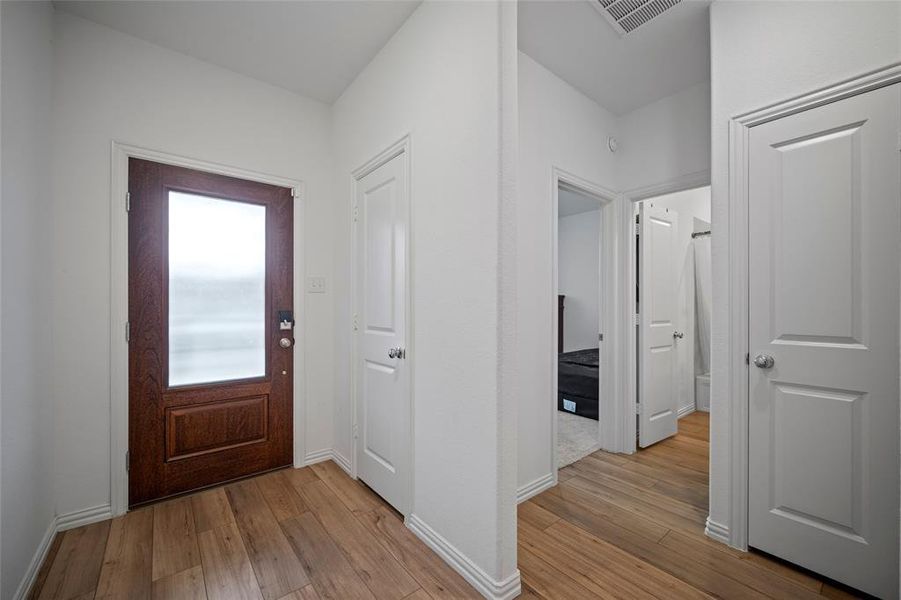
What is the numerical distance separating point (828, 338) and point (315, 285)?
296cm

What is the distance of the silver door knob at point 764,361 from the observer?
5.54 ft

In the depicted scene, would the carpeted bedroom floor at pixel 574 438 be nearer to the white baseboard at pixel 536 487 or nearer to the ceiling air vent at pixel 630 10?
the white baseboard at pixel 536 487

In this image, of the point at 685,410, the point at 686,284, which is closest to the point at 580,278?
the point at 686,284

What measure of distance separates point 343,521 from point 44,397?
1641 millimetres

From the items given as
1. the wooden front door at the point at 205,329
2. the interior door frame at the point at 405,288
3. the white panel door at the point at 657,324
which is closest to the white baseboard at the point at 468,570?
the interior door frame at the point at 405,288

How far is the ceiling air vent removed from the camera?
1.91m

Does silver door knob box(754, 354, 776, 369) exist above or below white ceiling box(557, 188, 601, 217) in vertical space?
below

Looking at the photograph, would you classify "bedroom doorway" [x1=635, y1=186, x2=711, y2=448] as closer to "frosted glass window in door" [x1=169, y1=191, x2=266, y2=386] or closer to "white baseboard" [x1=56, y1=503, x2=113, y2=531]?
"frosted glass window in door" [x1=169, y1=191, x2=266, y2=386]

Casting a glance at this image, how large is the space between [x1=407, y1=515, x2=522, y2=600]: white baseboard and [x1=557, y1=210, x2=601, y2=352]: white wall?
4.78 m

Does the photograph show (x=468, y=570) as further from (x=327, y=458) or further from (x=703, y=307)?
(x=703, y=307)

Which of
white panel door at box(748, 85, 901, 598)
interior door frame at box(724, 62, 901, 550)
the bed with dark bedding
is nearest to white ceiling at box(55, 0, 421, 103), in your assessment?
interior door frame at box(724, 62, 901, 550)

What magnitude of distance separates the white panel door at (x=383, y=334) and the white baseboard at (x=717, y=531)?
158 centimetres

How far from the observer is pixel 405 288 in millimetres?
2004

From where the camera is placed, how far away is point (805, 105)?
160cm
